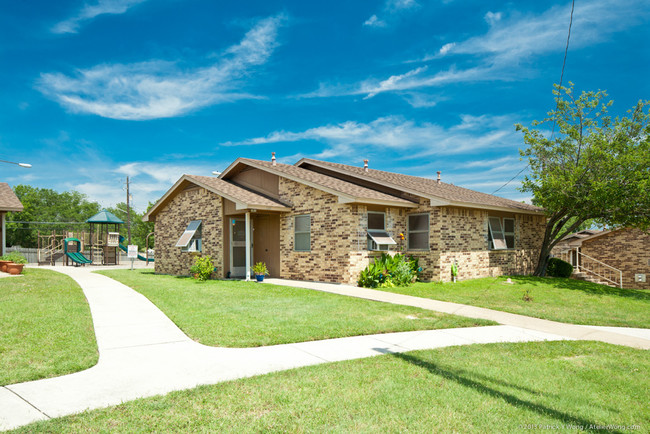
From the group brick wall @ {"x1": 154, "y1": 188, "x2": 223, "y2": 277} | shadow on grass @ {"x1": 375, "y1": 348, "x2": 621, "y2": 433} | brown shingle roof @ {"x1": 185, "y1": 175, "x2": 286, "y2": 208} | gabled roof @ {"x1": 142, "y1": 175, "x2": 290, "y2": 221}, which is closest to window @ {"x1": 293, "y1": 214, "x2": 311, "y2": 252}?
gabled roof @ {"x1": 142, "y1": 175, "x2": 290, "y2": 221}

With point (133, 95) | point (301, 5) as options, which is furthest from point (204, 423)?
point (133, 95)

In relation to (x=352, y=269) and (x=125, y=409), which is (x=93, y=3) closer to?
(x=352, y=269)

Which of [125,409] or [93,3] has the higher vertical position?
[93,3]

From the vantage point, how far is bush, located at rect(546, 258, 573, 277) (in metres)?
19.8

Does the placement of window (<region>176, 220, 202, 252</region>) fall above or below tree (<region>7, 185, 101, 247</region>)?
below

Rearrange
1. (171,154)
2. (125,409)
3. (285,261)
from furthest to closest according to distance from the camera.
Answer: (171,154)
(285,261)
(125,409)

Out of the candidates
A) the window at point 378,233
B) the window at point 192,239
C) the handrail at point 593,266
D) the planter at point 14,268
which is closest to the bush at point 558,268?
the handrail at point 593,266

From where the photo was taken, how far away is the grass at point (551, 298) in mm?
9445

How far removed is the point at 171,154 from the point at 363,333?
37.4 metres

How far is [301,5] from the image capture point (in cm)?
→ 1468

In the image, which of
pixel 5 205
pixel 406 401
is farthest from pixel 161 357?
pixel 5 205

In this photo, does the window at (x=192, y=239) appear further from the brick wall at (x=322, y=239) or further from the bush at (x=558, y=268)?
the bush at (x=558, y=268)

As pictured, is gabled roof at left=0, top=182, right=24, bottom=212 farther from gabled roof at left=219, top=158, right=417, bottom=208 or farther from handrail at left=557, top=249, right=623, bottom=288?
handrail at left=557, top=249, right=623, bottom=288

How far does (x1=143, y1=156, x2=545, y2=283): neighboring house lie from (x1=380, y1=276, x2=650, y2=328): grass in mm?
1453
